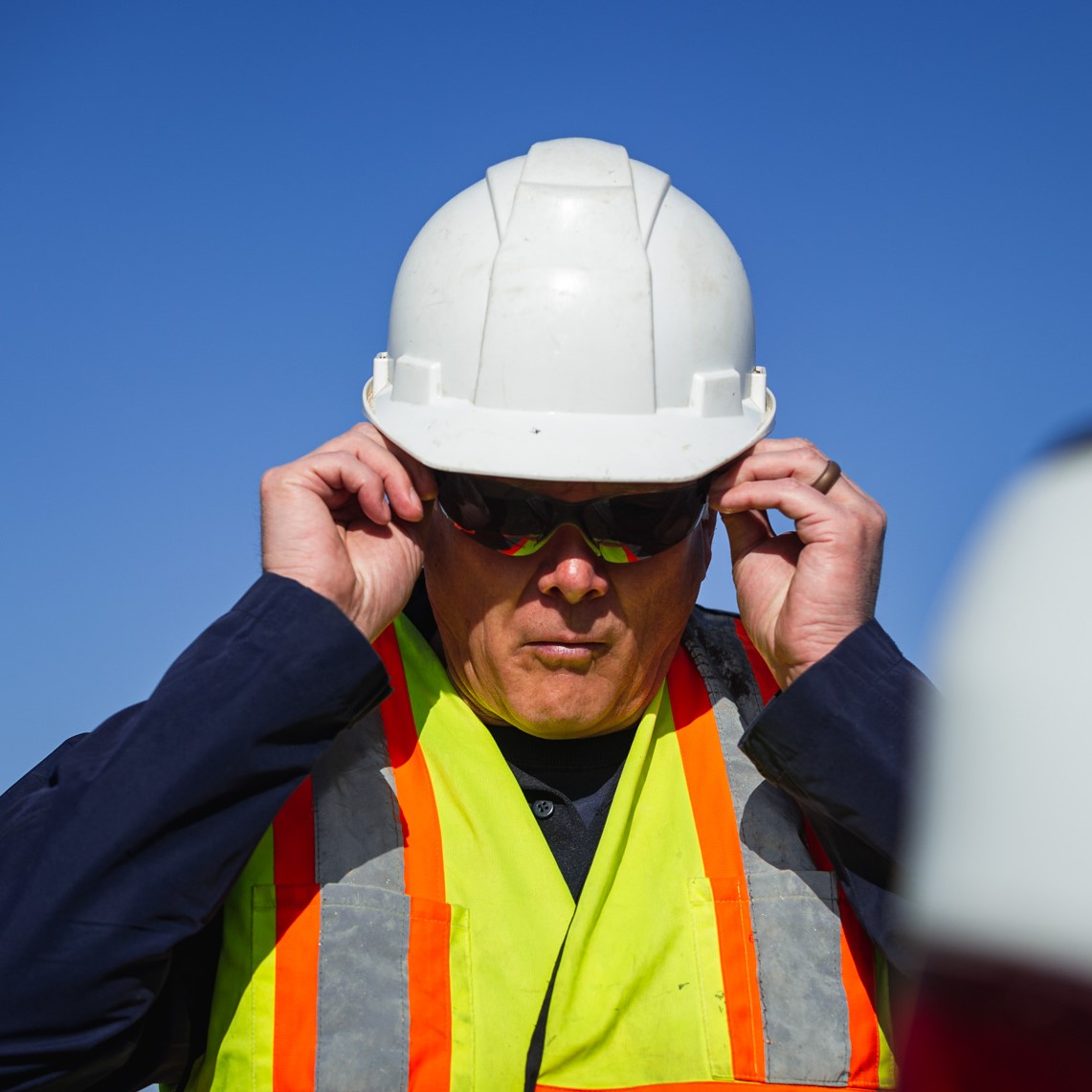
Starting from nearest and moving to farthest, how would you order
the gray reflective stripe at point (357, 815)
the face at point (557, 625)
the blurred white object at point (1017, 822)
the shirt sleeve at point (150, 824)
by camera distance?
the blurred white object at point (1017, 822) → the shirt sleeve at point (150, 824) → the gray reflective stripe at point (357, 815) → the face at point (557, 625)

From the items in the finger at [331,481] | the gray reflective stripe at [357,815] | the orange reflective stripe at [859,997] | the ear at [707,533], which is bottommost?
the orange reflective stripe at [859,997]

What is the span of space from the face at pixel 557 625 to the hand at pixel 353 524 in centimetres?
17

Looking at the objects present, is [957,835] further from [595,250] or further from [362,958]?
[595,250]

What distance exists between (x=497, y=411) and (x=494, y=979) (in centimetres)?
136

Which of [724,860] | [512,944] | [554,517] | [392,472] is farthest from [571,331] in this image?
[512,944]

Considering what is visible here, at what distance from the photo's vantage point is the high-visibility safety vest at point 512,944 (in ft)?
9.37

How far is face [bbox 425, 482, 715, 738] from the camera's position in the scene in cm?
335

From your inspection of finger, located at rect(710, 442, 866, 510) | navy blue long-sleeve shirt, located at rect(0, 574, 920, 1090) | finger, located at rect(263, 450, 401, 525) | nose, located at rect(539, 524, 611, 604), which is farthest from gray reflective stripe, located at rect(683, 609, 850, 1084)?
finger, located at rect(263, 450, 401, 525)

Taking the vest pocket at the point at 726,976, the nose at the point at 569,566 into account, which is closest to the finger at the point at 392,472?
the nose at the point at 569,566

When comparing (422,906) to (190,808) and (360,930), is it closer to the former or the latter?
(360,930)

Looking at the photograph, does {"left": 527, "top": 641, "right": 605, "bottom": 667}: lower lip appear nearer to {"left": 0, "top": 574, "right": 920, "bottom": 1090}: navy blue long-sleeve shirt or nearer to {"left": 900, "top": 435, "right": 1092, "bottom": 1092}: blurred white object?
{"left": 0, "top": 574, "right": 920, "bottom": 1090}: navy blue long-sleeve shirt

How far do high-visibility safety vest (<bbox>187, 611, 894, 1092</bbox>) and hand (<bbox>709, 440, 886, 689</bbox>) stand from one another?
0.43 m

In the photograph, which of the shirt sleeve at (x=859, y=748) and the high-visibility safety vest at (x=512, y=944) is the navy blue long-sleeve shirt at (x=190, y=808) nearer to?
the shirt sleeve at (x=859, y=748)

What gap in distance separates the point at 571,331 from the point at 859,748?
1220mm
